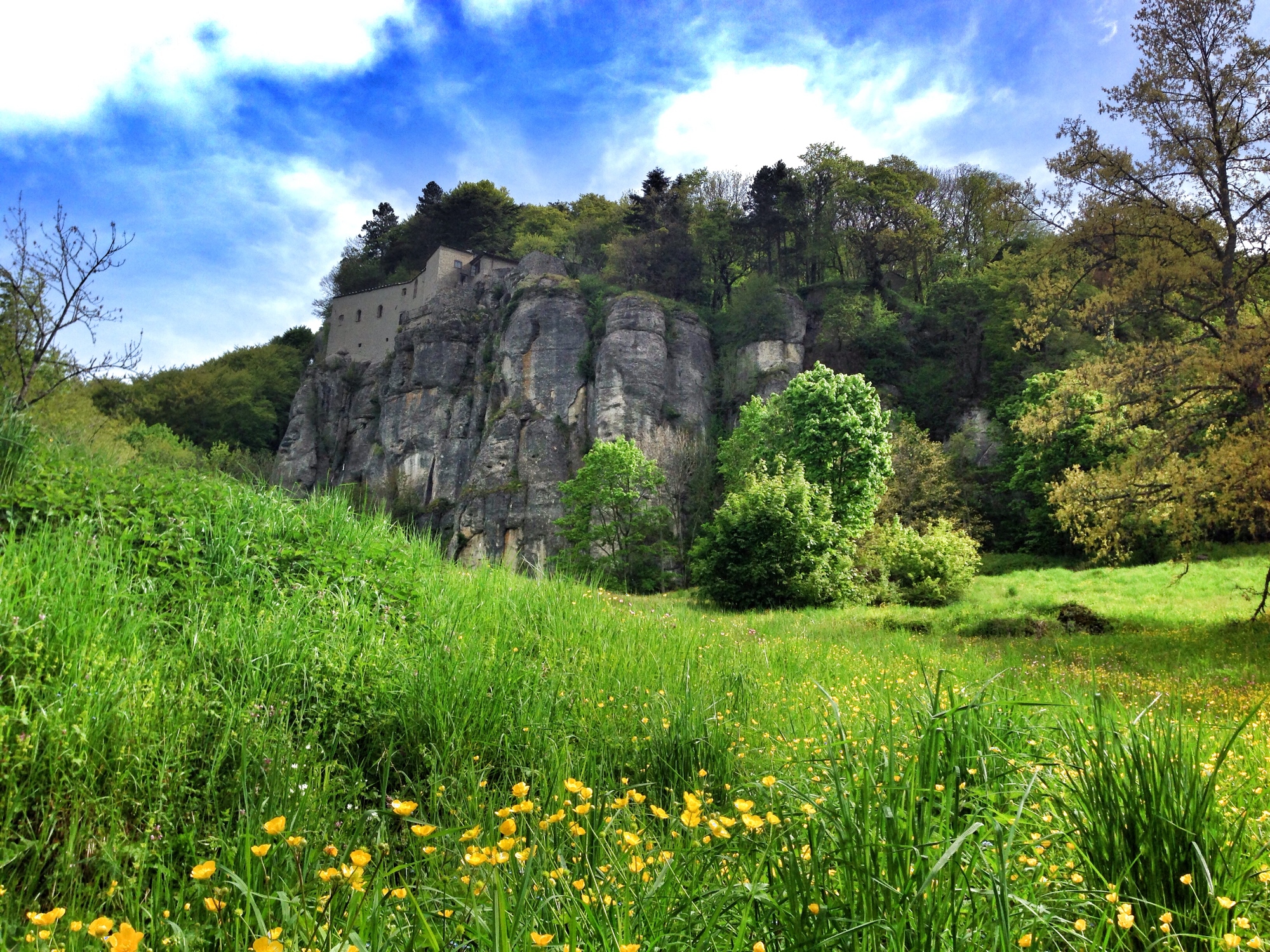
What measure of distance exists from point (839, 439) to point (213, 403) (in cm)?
5456

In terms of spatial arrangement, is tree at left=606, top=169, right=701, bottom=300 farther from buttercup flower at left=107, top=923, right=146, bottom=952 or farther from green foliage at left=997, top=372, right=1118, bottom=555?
buttercup flower at left=107, top=923, right=146, bottom=952

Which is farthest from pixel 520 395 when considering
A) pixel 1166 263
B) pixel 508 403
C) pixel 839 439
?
pixel 1166 263

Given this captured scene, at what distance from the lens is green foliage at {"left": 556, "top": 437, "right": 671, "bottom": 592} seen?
37.1 metres

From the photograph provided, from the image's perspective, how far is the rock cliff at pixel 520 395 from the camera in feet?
152

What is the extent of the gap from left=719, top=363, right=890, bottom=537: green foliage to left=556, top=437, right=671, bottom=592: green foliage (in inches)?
204

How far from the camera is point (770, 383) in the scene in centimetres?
4859

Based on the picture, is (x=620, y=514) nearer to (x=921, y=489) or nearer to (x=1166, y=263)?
(x=921, y=489)

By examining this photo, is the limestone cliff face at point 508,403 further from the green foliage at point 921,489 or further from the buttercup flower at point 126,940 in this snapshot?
the buttercup flower at point 126,940

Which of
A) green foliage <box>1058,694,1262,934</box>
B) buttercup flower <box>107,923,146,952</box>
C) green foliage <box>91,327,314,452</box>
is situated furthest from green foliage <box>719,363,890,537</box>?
green foliage <box>91,327,314,452</box>

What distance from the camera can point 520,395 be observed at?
163ft

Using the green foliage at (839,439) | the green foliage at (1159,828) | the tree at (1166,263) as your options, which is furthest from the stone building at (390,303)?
the green foliage at (1159,828)

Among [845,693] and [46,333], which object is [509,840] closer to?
[845,693]

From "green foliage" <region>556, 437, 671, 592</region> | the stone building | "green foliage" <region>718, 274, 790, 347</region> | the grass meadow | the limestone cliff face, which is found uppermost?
the stone building

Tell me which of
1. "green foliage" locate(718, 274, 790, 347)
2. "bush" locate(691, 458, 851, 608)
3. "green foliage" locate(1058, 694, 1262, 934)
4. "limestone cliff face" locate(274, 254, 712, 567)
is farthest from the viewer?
"green foliage" locate(718, 274, 790, 347)
